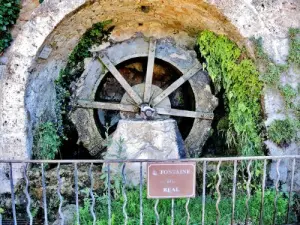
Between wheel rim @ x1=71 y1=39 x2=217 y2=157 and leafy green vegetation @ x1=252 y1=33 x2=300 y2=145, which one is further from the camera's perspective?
wheel rim @ x1=71 y1=39 x2=217 y2=157

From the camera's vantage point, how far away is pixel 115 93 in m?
5.84

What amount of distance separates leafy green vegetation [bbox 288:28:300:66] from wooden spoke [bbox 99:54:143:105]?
2156mm

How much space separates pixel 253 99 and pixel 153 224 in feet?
6.22

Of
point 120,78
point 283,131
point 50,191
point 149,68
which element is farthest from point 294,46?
point 50,191

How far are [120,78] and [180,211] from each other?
2.20 m

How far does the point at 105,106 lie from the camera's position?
5.27 meters

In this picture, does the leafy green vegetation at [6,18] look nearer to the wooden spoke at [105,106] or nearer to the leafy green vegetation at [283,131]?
the wooden spoke at [105,106]

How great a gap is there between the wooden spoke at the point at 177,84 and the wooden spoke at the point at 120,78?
254mm

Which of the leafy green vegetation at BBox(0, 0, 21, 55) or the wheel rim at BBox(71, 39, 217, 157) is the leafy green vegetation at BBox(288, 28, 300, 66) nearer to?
the wheel rim at BBox(71, 39, 217, 157)

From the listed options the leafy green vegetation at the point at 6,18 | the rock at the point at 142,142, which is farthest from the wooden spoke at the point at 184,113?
the leafy green vegetation at the point at 6,18

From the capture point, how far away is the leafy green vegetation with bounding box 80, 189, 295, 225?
369 cm

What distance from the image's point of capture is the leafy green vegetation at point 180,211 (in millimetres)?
3689

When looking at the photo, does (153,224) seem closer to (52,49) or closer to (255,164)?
(255,164)

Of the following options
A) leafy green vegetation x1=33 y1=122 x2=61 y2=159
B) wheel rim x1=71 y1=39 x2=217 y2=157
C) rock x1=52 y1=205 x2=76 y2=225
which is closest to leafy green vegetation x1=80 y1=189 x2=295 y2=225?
rock x1=52 y1=205 x2=76 y2=225
